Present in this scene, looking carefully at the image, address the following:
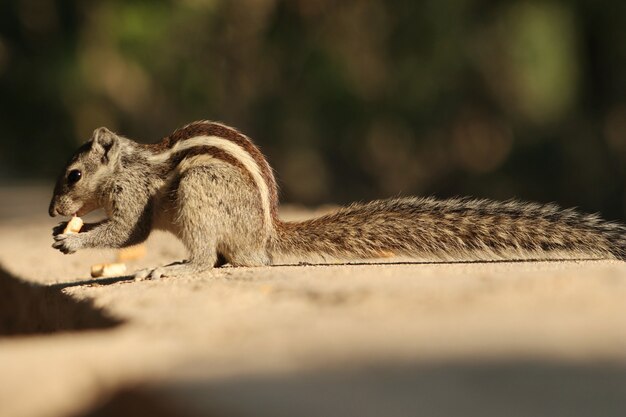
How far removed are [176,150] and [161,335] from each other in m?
2.39

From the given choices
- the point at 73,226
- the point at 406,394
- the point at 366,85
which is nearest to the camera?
the point at 406,394

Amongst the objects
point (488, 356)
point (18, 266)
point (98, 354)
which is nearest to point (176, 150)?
point (18, 266)

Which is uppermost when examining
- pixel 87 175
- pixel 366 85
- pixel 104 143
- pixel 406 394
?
pixel 366 85

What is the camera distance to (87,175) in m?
5.92

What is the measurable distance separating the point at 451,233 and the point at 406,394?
3083 millimetres

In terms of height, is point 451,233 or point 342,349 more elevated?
point 451,233

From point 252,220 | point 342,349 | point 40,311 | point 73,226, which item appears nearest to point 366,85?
point 73,226

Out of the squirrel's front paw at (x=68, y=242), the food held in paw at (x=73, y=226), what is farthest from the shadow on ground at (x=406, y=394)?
the food held in paw at (x=73, y=226)

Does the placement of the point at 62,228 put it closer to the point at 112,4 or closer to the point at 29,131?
the point at 112,4

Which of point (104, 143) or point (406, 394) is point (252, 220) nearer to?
point (104, 143)

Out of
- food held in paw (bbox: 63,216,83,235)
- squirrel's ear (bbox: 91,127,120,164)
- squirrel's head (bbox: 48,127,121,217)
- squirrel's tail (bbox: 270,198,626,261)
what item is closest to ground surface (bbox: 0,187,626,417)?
squirrel's tail (bbox: 270,198,626,261)

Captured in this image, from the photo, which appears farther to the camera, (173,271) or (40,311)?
(40,311)

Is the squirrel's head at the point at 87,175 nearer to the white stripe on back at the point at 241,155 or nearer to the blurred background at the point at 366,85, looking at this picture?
the white stripe on back at the point at 241,155

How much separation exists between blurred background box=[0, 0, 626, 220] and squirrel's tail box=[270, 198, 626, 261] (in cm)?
995
